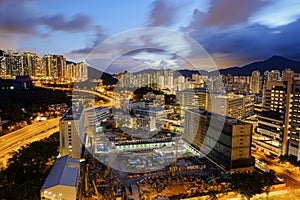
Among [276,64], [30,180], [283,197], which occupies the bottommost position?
[283,197]

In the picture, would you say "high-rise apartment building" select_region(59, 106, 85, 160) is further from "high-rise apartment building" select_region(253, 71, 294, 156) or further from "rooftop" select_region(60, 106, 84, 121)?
"high-rise apartment building" select_region(253, 71, 294, 156)

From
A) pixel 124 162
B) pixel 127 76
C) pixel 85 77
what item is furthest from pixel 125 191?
pixel 85 77

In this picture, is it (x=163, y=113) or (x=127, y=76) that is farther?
(x=127, y=76)

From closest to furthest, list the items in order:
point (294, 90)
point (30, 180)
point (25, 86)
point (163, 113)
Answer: point (30, 180)
point (294, 90)
point (163, 113)
point (25, 86)

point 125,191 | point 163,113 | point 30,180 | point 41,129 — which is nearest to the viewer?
point 30,180

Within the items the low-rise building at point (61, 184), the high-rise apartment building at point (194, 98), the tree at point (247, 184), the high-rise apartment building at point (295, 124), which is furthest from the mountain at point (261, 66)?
the low-rise building at point (61, 184)

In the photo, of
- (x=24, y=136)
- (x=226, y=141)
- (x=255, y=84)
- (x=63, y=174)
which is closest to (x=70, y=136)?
(x=63, y=174)

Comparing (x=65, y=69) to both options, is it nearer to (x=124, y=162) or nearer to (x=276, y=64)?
(x=124, y=162)

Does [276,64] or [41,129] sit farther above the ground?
[276,64]
